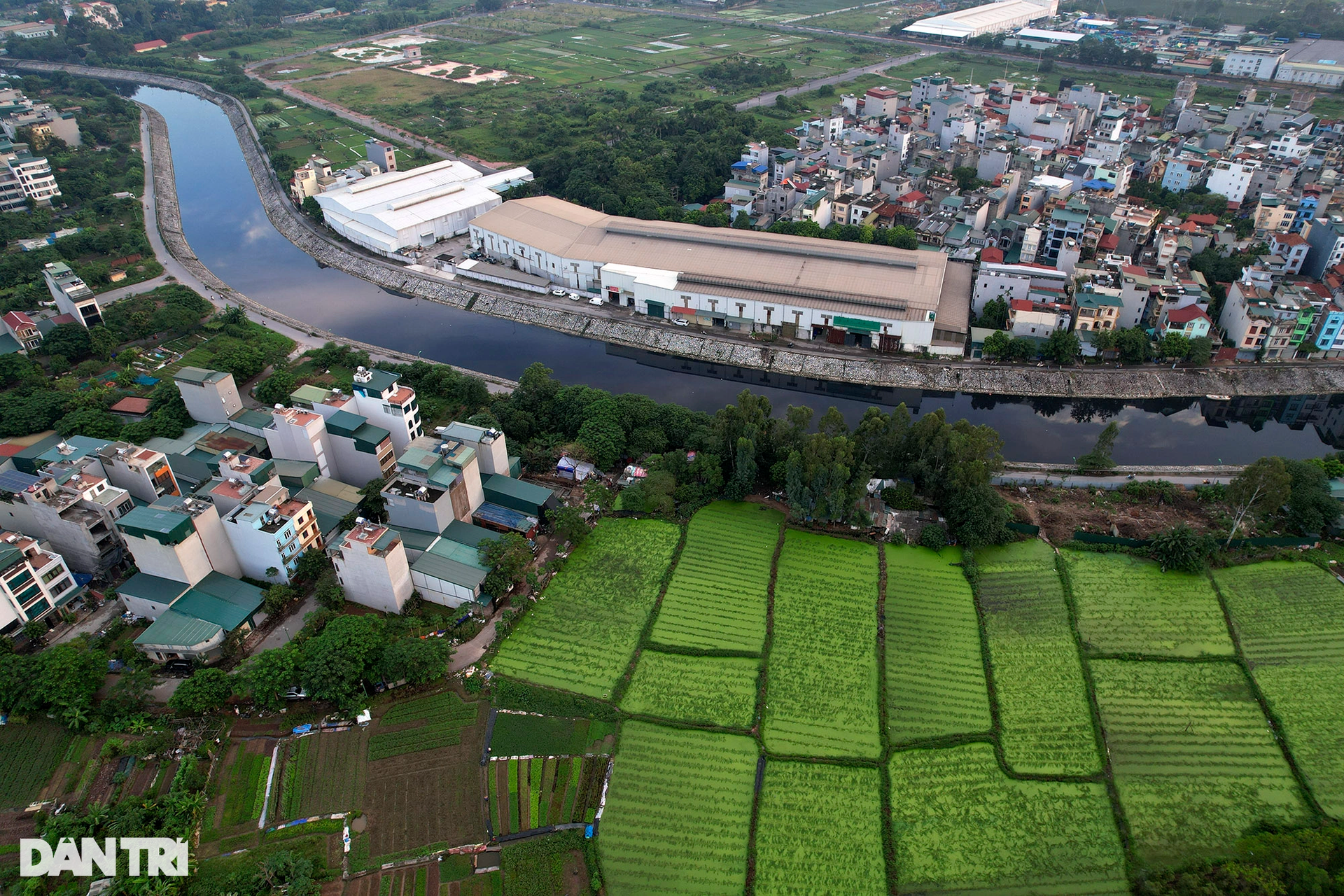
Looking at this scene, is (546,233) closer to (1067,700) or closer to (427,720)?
(427,720)

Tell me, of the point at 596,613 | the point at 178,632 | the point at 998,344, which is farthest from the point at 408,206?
the point at 998,344

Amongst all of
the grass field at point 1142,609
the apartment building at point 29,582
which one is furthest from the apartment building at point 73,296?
the grass field at point 1142,609

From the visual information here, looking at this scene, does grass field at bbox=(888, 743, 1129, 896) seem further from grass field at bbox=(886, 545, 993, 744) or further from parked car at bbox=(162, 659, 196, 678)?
parked car at bbox=(162, 659, 196, 678)

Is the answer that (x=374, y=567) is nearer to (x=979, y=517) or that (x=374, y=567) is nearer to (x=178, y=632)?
(x=178, y=632)

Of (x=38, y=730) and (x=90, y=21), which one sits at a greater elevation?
(x=90, y=21)

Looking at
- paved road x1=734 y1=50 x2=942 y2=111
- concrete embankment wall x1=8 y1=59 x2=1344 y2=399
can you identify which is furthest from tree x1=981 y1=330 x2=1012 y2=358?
paved road x1=734 y1=50 x2=942 y2=111

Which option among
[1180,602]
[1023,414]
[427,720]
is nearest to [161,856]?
[427,720]

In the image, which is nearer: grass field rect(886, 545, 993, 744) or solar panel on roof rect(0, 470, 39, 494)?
grass field rect(886, 545, 993, 744)
